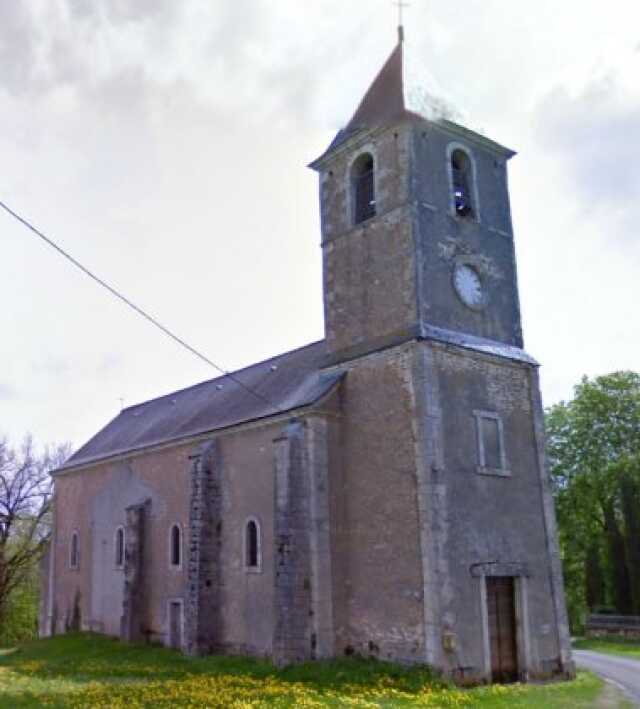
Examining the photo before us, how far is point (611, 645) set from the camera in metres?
33.3

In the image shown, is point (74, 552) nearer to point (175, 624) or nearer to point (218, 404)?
point (175, 624)

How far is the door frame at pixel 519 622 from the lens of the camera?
1878cm

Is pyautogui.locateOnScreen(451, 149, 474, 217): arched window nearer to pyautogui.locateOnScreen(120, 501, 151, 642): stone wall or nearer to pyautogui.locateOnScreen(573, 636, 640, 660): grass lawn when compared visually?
pyautogui.locateOnScreen(120, 501, 151, 642): stone wall

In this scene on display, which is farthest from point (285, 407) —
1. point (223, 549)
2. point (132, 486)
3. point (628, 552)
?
point (628, 552)

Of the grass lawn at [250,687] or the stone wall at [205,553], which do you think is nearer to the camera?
the grass lawn at [250,687]

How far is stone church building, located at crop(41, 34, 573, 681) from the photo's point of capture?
1909cm

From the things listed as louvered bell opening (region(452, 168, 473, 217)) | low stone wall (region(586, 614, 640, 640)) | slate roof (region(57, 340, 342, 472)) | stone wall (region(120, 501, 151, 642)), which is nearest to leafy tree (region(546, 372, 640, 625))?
low stone wall (region(586, 614, 640, 640))

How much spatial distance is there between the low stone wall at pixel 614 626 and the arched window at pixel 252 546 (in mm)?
20195

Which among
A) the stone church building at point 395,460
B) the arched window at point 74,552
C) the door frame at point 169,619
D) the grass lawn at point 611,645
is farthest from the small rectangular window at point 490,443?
the arched window at point 74,552

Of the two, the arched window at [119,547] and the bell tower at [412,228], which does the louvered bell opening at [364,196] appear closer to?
the bell tower at [412,228]

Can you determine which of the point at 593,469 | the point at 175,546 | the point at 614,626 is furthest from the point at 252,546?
the point at 593,469

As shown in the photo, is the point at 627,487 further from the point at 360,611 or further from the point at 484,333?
the point at 360,611

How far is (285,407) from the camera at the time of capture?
2250 cm

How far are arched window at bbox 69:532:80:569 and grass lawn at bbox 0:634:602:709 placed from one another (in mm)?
10383
